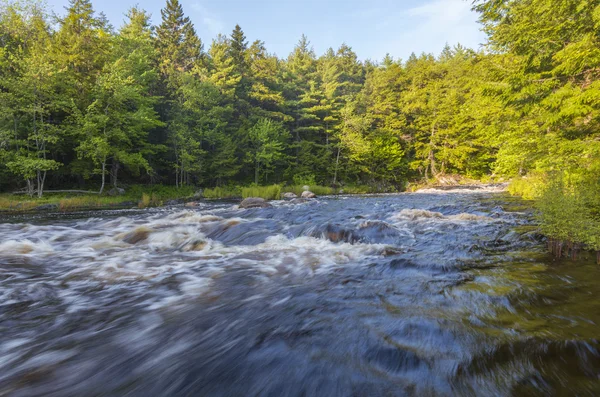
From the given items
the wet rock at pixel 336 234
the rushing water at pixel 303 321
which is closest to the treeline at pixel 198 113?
the wet rock at pixel 336 234

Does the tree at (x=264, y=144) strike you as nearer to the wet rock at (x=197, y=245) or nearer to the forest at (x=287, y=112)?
the forest at (x=287, y=112)

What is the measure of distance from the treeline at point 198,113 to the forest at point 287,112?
0.15 meters

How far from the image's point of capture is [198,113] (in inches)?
982

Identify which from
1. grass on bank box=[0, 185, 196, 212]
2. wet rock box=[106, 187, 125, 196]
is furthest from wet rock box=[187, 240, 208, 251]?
wet rock box=[106, 187, 125, 196]

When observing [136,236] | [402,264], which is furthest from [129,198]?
[402,264]

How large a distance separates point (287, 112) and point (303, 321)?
32.2m

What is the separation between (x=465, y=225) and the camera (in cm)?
753

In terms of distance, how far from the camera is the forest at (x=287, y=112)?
644cm

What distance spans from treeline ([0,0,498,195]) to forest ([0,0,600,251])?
147 millimetres

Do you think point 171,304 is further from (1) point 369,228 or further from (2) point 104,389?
(1) point 369,228

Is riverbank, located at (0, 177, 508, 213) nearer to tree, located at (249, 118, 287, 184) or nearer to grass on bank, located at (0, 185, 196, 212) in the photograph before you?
grass on bank, located at (0, 185, 196, 212)

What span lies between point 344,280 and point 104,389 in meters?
2.97

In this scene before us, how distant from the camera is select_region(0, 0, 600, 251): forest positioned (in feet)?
21.1

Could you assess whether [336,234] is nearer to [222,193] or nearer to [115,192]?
[222,193]
